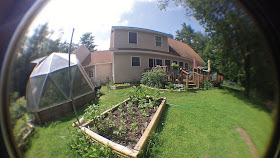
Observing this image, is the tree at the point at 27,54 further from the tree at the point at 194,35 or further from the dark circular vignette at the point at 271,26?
the dark circular vignette at the point at 271,26

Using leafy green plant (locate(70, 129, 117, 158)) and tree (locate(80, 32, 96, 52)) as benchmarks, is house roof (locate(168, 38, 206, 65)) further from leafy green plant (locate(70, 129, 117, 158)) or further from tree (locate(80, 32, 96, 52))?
leafy green plant (locate(70, 129, 117, 158))

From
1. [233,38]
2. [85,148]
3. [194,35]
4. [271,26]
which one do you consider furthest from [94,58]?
[271,26]

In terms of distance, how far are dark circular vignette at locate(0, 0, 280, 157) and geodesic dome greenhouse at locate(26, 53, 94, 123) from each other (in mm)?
128

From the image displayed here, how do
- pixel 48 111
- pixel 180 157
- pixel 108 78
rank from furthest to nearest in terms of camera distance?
pixel 108 78 → pixel 180 157 → pixel 48 111

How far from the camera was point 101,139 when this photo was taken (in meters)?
1.46

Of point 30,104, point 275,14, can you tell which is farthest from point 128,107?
point 275,14

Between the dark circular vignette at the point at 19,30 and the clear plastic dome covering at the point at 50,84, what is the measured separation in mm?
128

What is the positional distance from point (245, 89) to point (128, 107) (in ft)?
8.71

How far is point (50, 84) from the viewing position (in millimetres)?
883

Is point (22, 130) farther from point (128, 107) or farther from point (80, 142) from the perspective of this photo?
point (128, 107)

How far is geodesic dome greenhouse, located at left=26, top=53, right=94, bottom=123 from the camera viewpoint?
67 cm

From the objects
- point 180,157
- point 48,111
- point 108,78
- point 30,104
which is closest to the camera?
point 30,104

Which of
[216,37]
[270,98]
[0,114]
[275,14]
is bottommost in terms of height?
[0,114]

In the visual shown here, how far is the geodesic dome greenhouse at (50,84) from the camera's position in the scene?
0.67m
